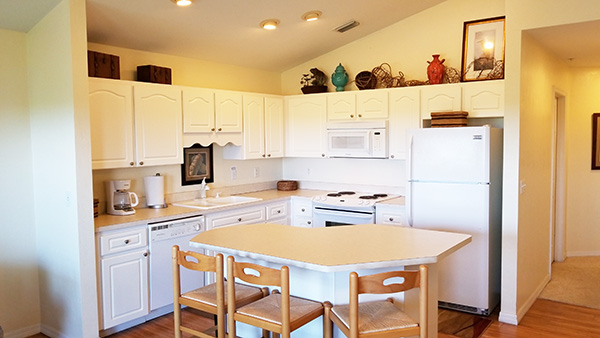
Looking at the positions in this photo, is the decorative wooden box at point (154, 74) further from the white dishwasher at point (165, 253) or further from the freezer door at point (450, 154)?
the freezer door at point (450, 154)

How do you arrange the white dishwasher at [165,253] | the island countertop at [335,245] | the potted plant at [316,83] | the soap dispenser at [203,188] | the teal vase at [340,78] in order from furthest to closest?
the potted plant at [316,83], the teal vase at [340,78], the soap dispenser at [203,188], the white dishwasher at [165,253], the island countertop at [335,245]

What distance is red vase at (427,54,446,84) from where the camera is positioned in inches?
186

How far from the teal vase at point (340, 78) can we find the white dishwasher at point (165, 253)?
2.24m

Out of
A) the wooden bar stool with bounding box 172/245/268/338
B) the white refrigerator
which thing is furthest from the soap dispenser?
the wooden bar stool with bounding box 172/245/268/338

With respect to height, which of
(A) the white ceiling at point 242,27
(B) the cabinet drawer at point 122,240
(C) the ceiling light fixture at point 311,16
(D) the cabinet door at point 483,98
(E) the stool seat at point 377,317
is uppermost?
(C) the ceiling light fixture at point 311,16

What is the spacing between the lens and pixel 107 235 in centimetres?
363

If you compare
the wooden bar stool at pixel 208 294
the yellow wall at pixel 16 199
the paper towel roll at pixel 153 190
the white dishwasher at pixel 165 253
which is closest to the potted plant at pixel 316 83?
the paper towel roll at pixel 153 190

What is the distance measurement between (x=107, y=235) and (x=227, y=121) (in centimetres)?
177

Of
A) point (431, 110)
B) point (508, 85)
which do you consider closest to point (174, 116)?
point (431, 110)

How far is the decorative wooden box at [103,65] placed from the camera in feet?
12.5

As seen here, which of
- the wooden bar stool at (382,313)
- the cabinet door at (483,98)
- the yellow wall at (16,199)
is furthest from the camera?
the cabinet door at (483,98)

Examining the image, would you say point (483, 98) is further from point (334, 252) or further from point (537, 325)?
point (334, 252)

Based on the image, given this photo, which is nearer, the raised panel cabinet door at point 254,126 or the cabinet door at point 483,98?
the cabinet door at point 483,98

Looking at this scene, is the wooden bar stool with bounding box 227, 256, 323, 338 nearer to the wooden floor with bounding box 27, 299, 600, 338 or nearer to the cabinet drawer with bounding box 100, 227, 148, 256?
the wooden floor with bounding box 27, 299, 600, 338
